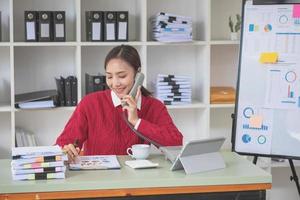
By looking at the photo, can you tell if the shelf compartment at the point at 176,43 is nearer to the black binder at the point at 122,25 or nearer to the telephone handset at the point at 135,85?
the black binder at the point at 122,25

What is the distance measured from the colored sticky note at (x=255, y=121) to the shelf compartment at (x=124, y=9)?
110cm

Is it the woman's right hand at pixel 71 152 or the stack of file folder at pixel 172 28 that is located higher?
the stack of file folder at pixel 172 28

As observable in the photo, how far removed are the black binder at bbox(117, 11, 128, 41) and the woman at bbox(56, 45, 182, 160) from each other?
93 cm

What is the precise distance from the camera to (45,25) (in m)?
3.62

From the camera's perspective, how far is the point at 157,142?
2.61m

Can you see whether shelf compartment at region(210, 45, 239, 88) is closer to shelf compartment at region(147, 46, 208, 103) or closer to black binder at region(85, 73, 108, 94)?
shelf compartment at region(147, 46, 208, 103)

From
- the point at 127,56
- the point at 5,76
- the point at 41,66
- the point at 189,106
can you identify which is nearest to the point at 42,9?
the point at 41,66

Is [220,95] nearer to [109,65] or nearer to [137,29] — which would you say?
[137,29]

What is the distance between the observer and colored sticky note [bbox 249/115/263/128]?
3295mm

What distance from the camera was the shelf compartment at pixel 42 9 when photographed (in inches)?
153

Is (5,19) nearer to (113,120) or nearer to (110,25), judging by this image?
(110,25)

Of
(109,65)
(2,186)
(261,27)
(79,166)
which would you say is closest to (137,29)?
(261,27)

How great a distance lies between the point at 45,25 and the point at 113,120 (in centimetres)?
118

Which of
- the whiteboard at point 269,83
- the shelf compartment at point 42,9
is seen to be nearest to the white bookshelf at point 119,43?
the shelf compartment at point 42,9
